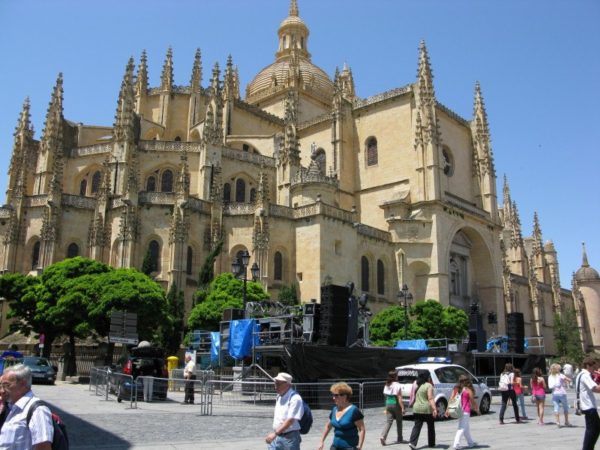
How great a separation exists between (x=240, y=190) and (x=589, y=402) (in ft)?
119

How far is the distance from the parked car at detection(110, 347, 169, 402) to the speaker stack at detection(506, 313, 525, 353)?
56.7 ft

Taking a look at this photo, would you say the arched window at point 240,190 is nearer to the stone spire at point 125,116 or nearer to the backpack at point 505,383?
the stone spire at point 125,116

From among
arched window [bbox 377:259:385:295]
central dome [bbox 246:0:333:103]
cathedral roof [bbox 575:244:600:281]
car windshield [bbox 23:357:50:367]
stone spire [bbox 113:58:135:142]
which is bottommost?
car windshield [bbox 23:357:50:367]

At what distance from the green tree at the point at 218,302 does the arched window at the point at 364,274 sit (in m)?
11.4

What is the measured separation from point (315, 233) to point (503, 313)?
22258 mm

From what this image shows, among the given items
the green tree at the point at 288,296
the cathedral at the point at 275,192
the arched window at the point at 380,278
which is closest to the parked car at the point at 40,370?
the cathedral at the point at 275,192

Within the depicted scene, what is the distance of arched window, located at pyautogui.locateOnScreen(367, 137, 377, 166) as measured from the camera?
48.6 meters

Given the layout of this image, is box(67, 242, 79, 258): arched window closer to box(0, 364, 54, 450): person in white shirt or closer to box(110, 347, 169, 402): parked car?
box(110, 347, 169, 402): parked car

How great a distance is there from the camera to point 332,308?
18562 millimetres

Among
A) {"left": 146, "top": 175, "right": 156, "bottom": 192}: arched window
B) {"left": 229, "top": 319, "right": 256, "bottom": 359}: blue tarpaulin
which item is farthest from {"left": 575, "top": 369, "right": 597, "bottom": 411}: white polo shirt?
{"left": 146, "top": 175, "right": 156, "bottom": 192}: arched window

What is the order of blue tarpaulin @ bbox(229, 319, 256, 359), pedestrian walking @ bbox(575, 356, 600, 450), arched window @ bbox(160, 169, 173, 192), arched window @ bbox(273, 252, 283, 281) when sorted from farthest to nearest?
arched window @ bbox(160, 169, 173, 192) < arched window @ bbox(273, 252, 283, 281) < blue tarpaulin @ bbox(229, 319, 256, 359) < pedestrian walking @ bbox(575, 356, 600, 450)

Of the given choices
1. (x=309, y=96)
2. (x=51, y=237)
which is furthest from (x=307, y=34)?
(x=51, y=237)

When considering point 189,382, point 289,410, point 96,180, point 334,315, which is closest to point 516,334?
point 334,315

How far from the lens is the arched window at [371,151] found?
48594 mm
